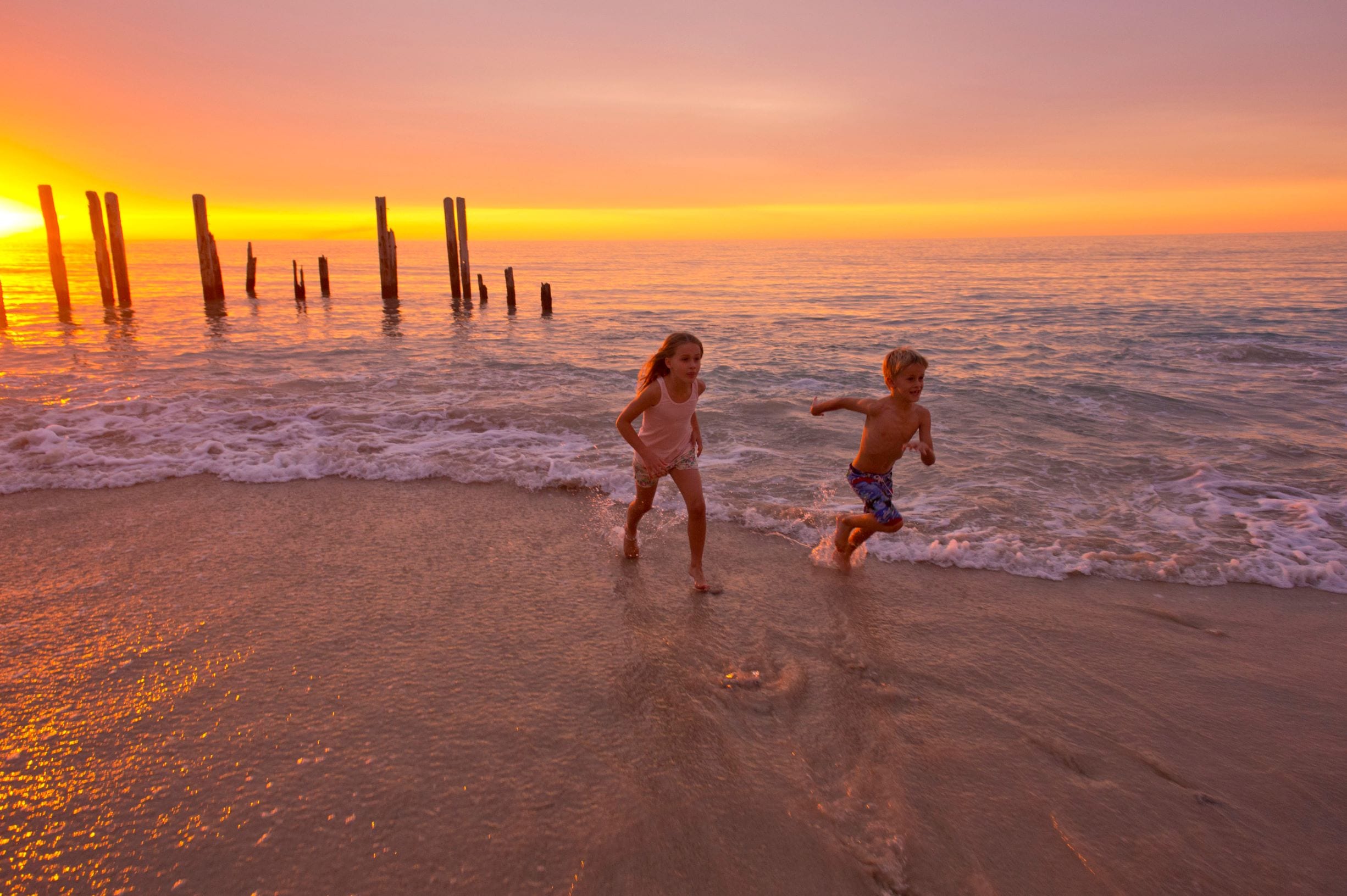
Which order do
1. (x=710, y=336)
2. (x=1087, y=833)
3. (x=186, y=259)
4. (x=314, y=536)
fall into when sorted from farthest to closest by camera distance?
(x=186, y=259) → (x=710, y=336) → (x=314, y=536) → (x=1087, y=833)

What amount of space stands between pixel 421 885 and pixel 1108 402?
11.3 meters

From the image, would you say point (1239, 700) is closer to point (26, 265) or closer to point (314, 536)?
point (314, 536)

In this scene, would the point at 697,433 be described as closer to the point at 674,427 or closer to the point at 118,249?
the point at 674,427

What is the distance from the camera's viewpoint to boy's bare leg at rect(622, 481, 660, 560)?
4641 mm

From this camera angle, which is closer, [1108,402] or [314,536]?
[314,536]

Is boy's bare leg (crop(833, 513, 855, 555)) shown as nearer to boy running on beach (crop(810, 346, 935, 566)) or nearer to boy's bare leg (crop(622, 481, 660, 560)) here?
boy running on beach (crop(810, 346, 935, 566))

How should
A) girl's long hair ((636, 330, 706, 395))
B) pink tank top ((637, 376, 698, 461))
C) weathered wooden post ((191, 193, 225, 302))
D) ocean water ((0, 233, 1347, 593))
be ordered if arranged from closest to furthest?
girl's long hair ((636, 330, 706, 395)) < pink tank top ((637, 376, 698, 461)) < ocean water ((0, 233, 1347, 593)) < weathered wooden post ((191, 193, 225, 302))

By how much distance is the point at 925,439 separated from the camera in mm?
4512

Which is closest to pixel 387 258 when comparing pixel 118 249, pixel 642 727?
pixel 118 249

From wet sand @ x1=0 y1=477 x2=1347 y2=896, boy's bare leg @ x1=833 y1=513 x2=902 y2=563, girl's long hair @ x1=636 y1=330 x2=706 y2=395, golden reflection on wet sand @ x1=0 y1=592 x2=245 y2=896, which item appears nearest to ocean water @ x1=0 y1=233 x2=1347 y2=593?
boy's bare leg @ x1=833 y1=513 x2=902 y2=563

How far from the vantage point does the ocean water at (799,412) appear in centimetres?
564

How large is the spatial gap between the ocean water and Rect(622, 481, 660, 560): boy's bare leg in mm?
1070

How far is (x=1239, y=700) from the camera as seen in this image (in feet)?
10.9

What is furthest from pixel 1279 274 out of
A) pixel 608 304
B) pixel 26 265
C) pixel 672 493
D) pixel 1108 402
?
pixel 26 265
